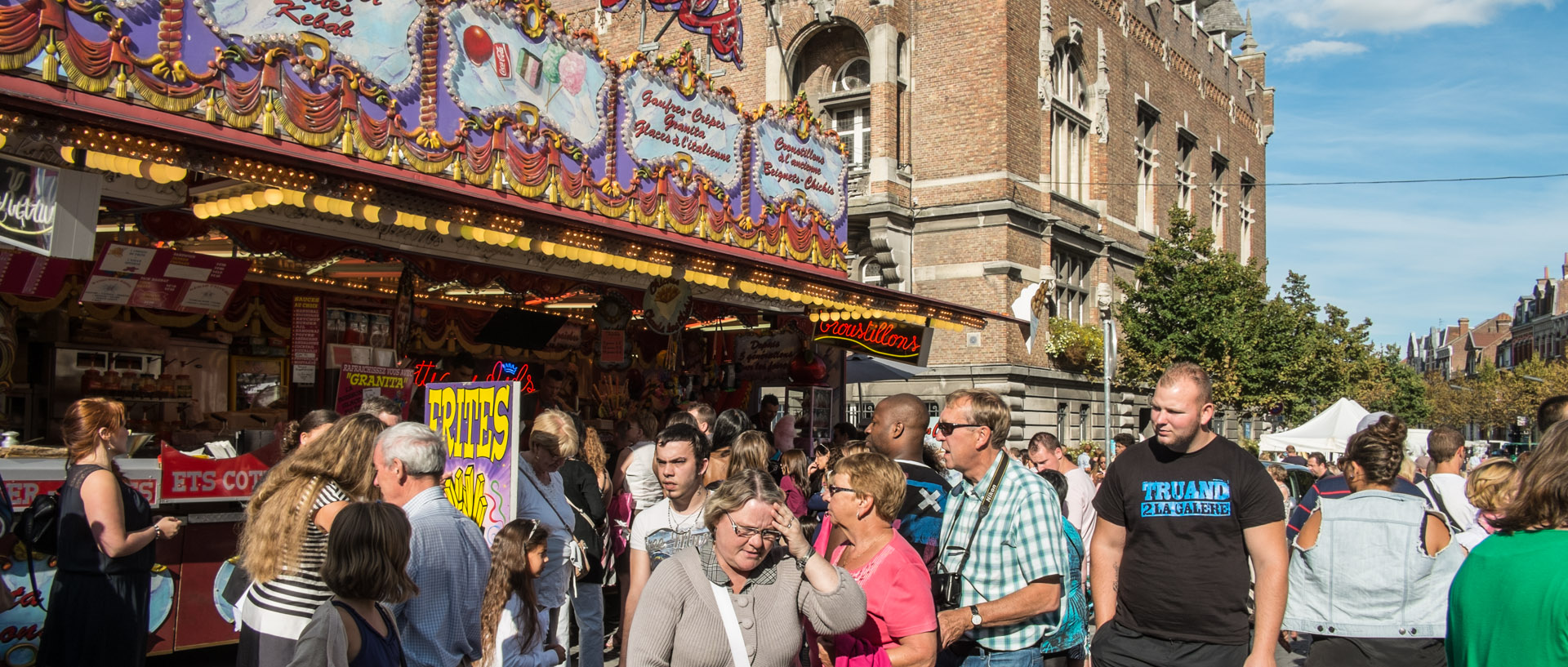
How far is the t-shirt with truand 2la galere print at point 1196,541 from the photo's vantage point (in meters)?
4.43

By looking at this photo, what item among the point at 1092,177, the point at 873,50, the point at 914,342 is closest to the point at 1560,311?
the point at 1092,177

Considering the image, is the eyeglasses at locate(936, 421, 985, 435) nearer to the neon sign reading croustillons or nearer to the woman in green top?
the woman in green top

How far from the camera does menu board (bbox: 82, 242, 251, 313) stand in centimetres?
855

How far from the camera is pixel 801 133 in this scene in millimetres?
14594

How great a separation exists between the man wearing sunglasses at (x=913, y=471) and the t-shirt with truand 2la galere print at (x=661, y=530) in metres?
0.97

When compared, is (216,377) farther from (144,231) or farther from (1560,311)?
(1560,311)

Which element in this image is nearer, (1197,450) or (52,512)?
(1197,450)

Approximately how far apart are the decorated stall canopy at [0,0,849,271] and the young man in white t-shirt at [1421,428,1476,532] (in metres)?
6.92

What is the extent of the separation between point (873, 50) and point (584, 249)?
54.7ft

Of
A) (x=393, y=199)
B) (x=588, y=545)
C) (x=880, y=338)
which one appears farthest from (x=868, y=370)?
(x=393, y=199)

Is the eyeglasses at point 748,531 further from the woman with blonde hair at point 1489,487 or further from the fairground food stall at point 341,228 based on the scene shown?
the fairground food stall at point 341,228

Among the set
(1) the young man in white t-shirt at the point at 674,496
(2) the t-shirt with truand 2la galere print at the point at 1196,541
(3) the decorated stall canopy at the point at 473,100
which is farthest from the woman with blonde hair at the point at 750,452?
(3) the decorated stall canopy at the point at 473,100

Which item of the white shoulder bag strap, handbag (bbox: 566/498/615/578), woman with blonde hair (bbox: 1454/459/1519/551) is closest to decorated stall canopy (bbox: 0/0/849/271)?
handbag (bbox: 566/498/615/578)

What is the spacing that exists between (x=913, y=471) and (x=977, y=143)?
19.9 metres
